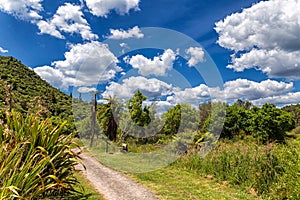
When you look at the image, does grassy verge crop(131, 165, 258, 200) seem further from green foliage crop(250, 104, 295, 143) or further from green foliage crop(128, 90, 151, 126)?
green foliage crop(250, 104, 295, 143)

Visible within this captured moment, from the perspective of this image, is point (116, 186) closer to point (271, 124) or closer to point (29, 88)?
point (271, 124)

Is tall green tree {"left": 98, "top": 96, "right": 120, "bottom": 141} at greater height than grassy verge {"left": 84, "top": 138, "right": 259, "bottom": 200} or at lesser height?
greater

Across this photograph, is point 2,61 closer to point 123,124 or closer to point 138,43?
point 123,124

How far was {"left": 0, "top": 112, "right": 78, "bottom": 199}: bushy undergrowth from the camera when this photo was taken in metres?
4.44

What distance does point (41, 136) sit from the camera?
17.5ft

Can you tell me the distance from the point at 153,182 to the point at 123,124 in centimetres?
1121

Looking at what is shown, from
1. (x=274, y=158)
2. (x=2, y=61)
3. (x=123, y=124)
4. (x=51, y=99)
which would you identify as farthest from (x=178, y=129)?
(x=2, y=61)

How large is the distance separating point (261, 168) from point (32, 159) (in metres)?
5.88

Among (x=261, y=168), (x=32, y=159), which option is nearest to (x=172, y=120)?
(x=261, y=168)

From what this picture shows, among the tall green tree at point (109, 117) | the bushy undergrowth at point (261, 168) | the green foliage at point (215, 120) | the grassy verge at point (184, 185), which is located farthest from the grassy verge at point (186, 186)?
the tall green tree at point (109, 117)

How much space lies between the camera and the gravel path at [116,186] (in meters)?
6.76

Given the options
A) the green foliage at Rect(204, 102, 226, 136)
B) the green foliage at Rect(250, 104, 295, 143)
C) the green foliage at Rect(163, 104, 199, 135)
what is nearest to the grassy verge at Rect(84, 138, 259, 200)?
the green foliage at Rect(163, 104, 199, 135)

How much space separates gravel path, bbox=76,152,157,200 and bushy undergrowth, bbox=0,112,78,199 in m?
1.34

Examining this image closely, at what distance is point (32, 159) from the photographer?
15.3 ft
